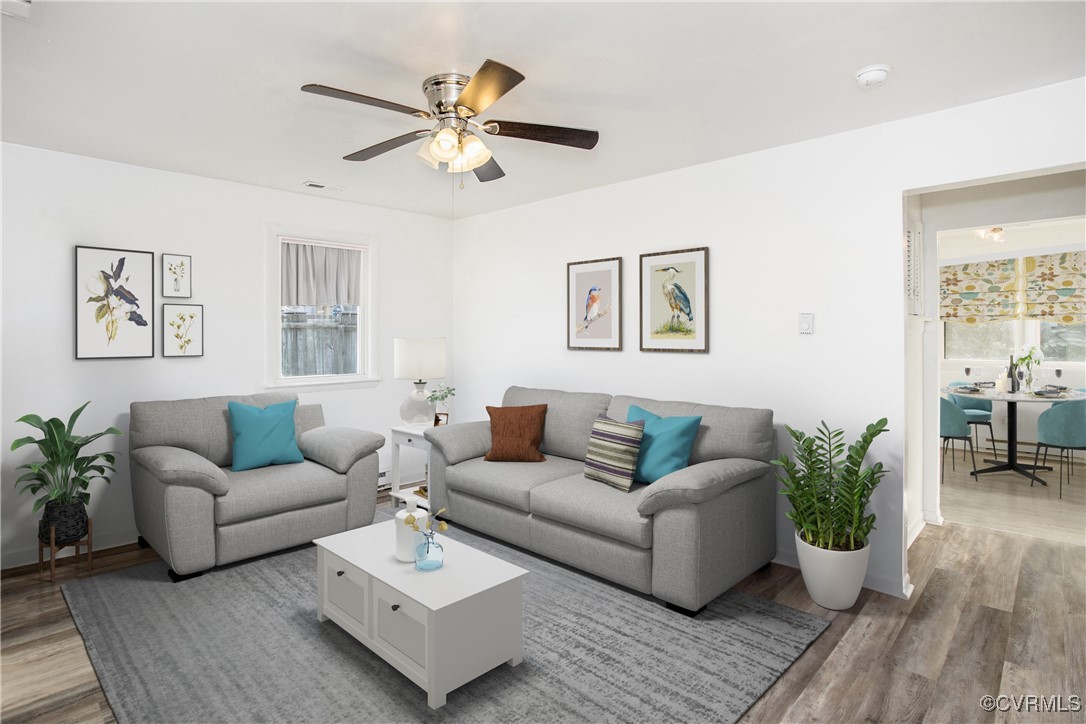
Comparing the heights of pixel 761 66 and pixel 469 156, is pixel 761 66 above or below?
above

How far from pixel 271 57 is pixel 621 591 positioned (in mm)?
2965

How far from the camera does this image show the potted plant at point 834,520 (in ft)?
9.46

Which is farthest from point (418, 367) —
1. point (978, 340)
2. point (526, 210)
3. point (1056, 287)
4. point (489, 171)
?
point (1056, 287)

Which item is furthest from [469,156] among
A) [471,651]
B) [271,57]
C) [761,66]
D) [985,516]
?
[985,516]

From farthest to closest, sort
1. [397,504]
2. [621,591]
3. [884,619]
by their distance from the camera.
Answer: [397,504], [621,591], [884,619]

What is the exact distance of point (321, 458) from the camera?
156 inches

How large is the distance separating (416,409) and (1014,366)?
5.86 metres

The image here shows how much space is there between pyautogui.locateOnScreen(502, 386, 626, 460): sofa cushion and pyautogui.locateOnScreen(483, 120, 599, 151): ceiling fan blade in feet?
6.47

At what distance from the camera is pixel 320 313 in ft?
16.2

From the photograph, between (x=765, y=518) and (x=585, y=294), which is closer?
(x=765, y=518)

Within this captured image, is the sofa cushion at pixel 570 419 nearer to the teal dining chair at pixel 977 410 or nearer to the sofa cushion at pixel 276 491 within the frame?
the sofa cushion at pixel 276 491

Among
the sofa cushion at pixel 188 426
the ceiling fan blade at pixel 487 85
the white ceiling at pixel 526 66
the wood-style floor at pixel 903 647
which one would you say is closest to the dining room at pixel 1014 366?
the wood-style floor at pixel 903 647

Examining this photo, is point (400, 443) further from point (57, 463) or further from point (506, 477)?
point (57, 463)

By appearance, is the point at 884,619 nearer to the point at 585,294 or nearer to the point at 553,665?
the point at 553,665
